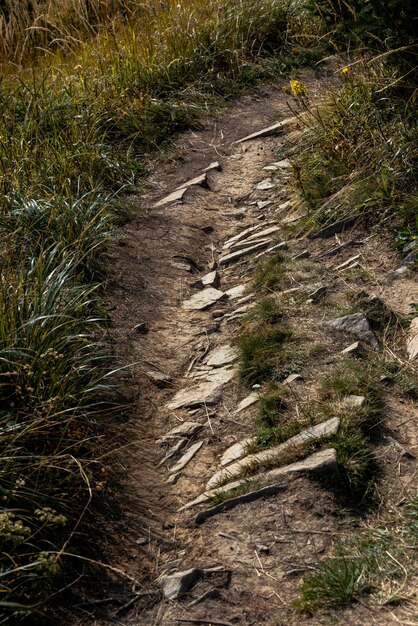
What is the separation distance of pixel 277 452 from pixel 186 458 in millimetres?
531

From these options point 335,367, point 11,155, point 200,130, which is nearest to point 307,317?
point 335,367

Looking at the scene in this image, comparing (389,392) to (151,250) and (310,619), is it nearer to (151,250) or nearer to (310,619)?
(310,619)

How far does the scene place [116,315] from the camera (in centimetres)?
557

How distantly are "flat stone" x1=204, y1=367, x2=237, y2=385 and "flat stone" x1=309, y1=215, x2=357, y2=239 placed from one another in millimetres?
1435

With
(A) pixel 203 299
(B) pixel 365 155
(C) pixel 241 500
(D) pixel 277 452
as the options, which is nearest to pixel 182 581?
(C) pixel 241 500

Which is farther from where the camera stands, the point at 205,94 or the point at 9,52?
the point at 9,52

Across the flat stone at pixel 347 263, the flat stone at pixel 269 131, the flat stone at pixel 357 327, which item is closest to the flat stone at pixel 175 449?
the flat stone at pixel 357 327

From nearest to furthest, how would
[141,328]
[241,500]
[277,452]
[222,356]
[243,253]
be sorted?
1. [241,500]
2. [277,452]
3. [222,356]
4. [141,328]
5. [243,253]

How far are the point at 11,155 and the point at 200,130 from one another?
240 centimetres

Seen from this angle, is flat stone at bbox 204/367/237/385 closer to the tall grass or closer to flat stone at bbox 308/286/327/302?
the tall grass

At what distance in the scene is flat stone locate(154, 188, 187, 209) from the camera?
23.4 ft

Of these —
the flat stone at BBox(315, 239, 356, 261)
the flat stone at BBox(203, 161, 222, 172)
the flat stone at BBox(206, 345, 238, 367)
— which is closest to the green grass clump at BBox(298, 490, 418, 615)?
the flat stone at BBox(206, 345, 238, 367)

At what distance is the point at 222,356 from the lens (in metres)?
5.16

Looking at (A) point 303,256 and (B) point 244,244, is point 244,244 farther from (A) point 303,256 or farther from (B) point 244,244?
(A) point 303,256
